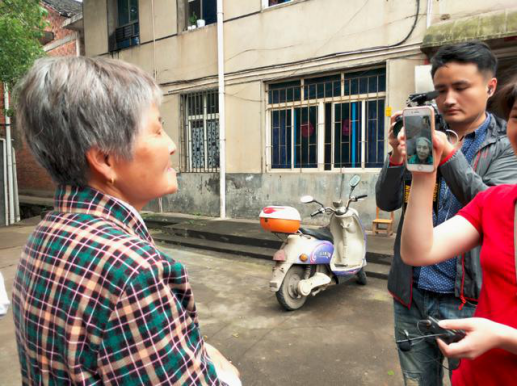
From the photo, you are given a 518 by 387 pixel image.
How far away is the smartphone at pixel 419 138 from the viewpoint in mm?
620

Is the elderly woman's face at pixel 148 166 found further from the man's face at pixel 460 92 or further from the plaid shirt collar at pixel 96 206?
the man's face at pixel 460 92

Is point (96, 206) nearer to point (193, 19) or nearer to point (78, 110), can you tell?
point (78, 110)

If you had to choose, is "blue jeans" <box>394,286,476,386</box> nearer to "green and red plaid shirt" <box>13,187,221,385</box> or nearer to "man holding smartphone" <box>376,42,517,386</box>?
"man holding smartphone" <box>376,42,517,386</box>

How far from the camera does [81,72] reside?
73 centimetres

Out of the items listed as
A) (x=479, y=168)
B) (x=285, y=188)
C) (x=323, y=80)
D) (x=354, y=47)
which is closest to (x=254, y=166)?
(x=285, y=188)

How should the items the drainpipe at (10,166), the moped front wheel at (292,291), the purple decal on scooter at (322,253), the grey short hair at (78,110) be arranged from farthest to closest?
the drainpipe at (10,166), the purple decal on scooter at (322,253), the moped front wheel at (292,291), the grey short hair at (78,110)

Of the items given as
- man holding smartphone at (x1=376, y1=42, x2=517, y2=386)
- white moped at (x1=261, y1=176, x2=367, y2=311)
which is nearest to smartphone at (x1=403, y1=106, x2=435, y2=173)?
man holding smartphone at (x1=376, y1=42, x2=517, y2=386)

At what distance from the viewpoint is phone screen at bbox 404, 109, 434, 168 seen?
62 centimetres

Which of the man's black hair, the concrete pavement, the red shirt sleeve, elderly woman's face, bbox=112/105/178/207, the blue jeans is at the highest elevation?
the man's black hair

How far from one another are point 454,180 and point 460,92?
0.79 feet

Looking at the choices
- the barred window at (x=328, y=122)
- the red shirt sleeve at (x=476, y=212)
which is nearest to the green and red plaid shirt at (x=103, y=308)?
the red shirt sleeve at (x=476, y=212)

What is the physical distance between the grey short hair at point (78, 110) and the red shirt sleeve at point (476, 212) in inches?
30.8

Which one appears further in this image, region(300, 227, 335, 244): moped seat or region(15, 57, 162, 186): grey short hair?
region(300, 227, 335, 244): moped seat

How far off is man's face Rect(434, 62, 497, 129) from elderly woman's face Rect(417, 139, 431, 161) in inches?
17.3
